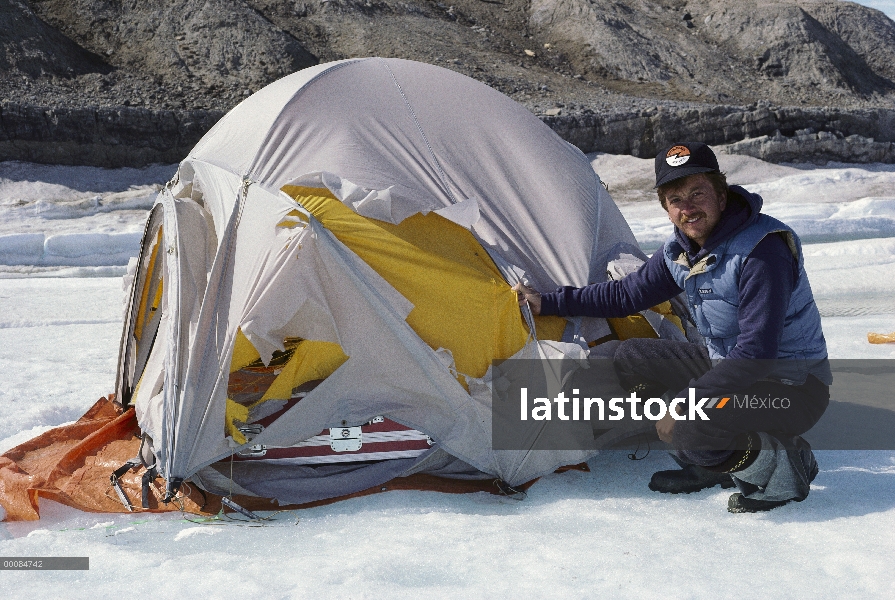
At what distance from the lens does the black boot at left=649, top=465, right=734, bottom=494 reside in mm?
3518

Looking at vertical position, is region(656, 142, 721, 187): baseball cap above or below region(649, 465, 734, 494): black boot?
above

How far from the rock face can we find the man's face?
15.7 meters

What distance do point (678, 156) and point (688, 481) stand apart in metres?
1.34

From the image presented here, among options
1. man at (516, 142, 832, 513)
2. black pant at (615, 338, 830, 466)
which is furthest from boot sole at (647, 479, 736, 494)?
black pant at (615, 338, 830, 466)

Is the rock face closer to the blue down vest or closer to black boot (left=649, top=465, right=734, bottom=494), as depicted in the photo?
black boot (left=649, top=465, right=734, bottom=494)

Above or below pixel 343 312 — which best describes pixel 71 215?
below

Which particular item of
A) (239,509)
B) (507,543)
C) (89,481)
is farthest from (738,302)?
(89,481)

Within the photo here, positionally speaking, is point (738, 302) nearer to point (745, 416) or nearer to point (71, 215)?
point (745, 416)

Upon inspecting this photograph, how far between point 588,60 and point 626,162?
28.7 feet

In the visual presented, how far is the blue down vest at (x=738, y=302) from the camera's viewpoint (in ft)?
9.82

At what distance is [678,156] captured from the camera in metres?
3.06

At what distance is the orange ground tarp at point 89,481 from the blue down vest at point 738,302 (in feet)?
3.36

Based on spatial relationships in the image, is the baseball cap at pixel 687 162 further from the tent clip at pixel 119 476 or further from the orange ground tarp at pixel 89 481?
the tent clip at pixel 119 476

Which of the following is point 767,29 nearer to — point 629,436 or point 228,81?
point 228,81
